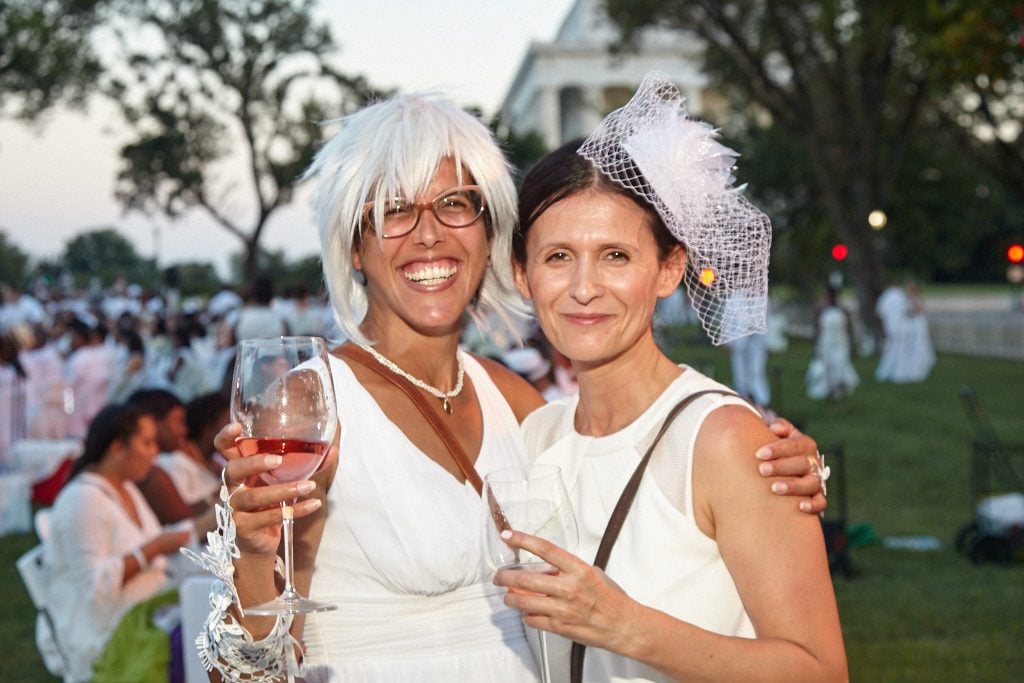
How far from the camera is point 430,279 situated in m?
3.43

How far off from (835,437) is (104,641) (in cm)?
1363

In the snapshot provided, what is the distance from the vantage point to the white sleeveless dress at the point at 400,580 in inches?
123

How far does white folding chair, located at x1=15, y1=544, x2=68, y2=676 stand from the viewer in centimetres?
718

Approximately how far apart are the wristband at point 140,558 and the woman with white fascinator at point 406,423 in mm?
4208

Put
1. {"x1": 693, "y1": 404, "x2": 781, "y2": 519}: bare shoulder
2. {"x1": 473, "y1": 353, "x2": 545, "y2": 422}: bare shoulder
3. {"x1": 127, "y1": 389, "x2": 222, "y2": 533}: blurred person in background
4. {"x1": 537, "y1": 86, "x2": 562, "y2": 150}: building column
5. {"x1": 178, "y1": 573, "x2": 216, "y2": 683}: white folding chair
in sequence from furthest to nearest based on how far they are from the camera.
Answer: {"x1": 537, "y1": 86, "x2": 562, "y2": 150}: building column → {"x1": 127, "y1": 389, "x2": 222, "y2": 533}: blurred person in background → {"x1": 178, "y1": 573, "x2": 216, "y2": 683}: white folding chair → {"x1": 473, "y1": 353, "x2": 545, "y2": 422}: bare shoulder → {"x1": 693, "y1": 404, "x2": 781, "y2": 519}: bare shoulder

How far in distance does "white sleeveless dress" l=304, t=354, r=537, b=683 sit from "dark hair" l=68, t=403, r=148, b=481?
465 cm

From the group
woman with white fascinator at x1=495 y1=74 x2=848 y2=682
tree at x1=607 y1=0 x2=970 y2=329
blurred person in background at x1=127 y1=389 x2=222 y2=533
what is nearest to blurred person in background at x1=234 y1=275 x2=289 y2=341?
blurred person in background at x1=127 y1=389 x2=222 y2=533

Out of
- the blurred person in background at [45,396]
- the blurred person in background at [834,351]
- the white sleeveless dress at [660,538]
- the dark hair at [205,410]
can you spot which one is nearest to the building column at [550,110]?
the blurred person in background at [834,351]

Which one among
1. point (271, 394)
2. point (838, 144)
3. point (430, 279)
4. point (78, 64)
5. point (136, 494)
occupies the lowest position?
point (136, 494)

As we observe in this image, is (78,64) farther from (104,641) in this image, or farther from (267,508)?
(267,508)

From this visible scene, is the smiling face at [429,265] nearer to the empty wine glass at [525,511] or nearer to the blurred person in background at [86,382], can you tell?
the empty wine glass at [525,511]

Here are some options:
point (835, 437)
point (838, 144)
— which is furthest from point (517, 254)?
point (838, 144)

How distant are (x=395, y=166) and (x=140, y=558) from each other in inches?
187

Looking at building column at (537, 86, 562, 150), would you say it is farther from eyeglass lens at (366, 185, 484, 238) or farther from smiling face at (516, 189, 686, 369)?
smiling face at (516, 189, 686, 369)
